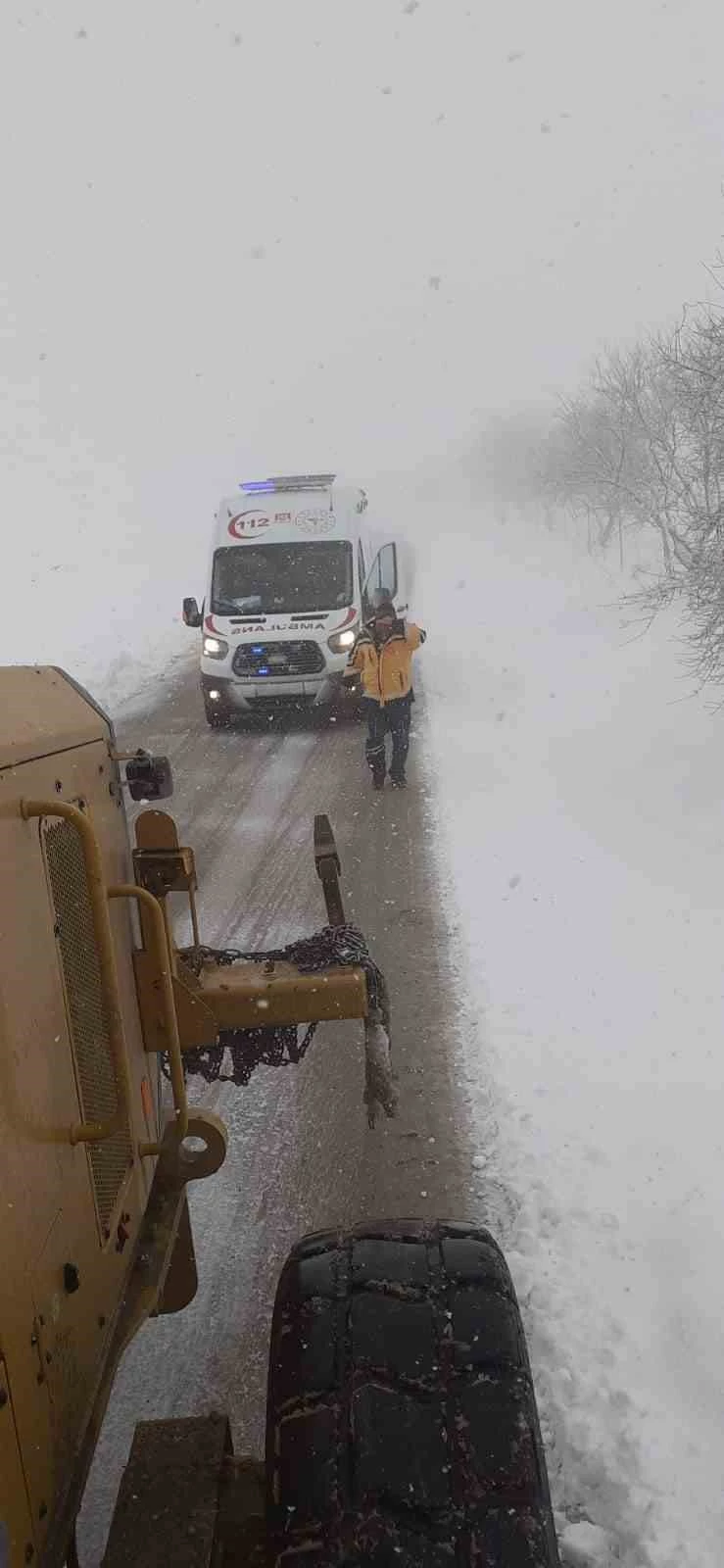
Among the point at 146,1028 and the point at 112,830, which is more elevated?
the point at 112,830

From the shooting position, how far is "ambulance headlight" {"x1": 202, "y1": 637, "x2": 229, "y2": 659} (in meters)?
11.1

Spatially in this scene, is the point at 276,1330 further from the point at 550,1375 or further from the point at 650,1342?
the point at 650,1342

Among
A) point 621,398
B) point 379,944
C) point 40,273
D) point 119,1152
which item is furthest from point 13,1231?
point 40,273

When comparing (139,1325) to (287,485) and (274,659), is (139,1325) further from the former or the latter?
(287,485)

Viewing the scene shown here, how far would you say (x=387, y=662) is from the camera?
883cm

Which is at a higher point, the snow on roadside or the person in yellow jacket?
the person in yellow jacket

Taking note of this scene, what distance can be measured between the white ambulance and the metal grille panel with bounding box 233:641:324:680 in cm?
1

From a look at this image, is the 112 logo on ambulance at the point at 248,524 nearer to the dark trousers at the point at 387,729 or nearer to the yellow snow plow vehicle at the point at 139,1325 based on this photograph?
the dark trousers at the point at 387,729

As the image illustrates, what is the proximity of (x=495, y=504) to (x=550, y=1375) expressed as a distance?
62.8 meters

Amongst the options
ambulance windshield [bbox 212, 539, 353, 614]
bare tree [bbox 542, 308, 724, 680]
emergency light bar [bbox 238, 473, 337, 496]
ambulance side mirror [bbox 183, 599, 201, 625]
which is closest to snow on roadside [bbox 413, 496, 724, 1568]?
bare tree [bbox 542, 308, 724, 680]

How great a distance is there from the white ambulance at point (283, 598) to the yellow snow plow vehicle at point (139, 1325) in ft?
29.4

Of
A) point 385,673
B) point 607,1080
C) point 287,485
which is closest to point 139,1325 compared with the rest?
point 607,1080

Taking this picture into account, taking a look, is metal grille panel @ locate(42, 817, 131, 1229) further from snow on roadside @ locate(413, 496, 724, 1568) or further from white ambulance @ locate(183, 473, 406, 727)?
white ambulance @ locate(183, 473, 406, 727)

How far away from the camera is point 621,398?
3278 cm
